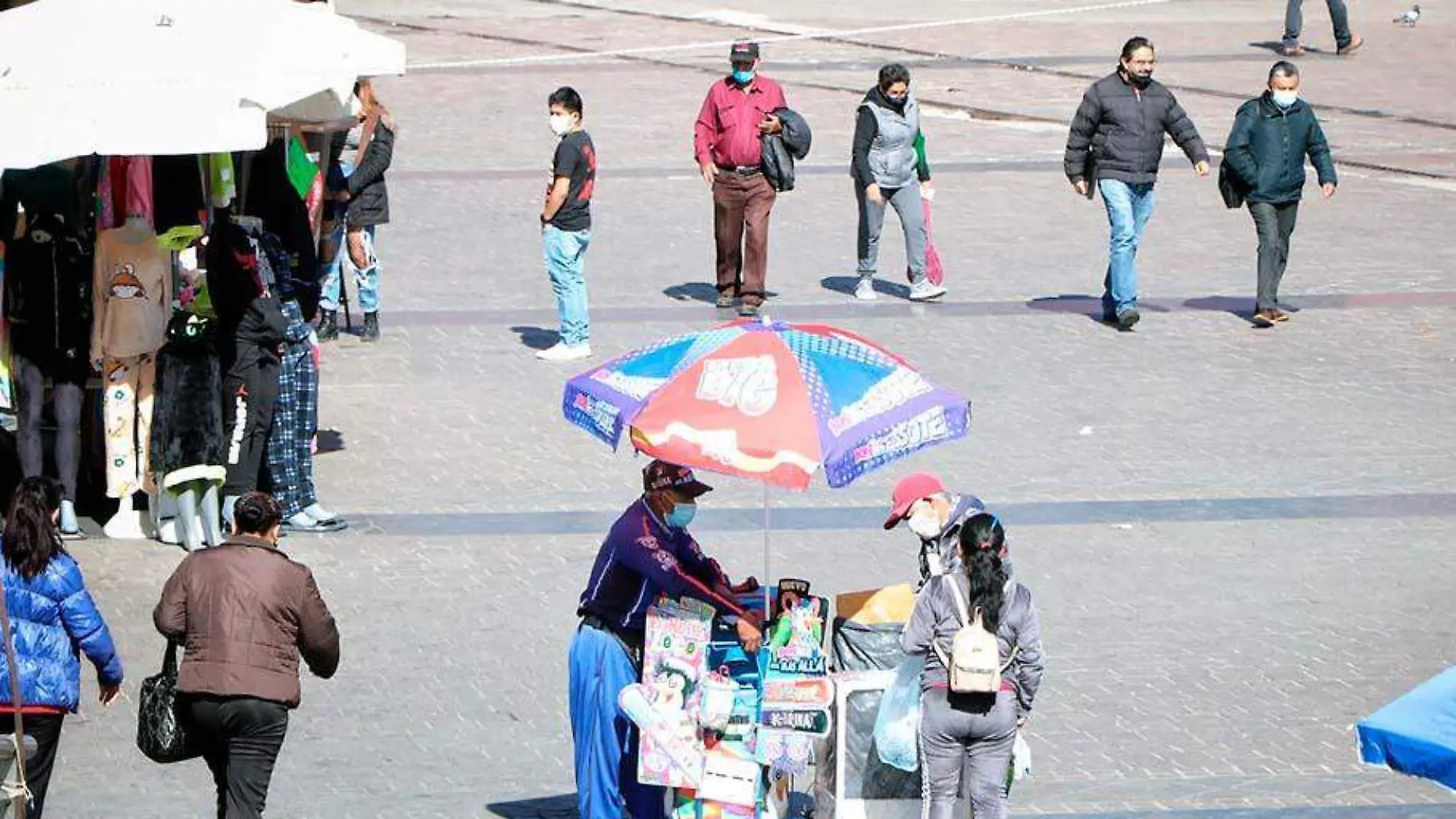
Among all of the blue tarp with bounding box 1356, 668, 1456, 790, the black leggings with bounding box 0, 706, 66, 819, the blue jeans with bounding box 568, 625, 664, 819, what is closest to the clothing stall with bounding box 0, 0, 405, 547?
the blue jeans with bounding box 568, 625, 664, 819

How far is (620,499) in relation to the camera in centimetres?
1311

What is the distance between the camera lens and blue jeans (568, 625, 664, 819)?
8.53 m

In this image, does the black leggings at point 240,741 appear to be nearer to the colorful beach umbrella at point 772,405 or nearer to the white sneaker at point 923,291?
the colorful beach umbrella at point 772,405

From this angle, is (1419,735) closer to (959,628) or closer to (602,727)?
(959,628)

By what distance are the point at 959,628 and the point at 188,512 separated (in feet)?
17.9

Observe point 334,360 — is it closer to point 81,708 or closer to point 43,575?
point 81,708

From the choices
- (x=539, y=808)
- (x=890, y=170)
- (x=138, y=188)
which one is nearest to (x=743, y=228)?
(x=890, y=170)

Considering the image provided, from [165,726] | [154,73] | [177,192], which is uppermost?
[154,73]

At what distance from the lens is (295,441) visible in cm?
1253

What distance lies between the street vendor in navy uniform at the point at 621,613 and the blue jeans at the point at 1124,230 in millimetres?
8534

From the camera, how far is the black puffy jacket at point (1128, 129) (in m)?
16.7

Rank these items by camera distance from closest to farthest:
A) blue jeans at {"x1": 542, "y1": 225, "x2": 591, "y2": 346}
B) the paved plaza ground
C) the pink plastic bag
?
the paved plaza ground, blue jeans at {"x1": 542, "y1": 225, "x2": 591, "y2": 346}, the pink plastic bag

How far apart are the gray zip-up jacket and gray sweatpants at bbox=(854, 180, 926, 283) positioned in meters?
9.50

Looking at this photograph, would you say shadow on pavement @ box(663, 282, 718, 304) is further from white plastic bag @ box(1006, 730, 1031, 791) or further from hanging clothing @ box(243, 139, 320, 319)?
white plastic bag @ box(1006, 730, 1031, 791)
